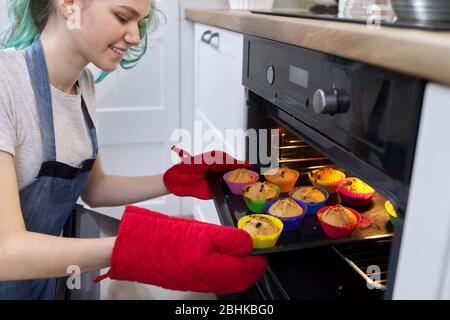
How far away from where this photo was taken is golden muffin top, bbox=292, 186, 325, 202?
0.88 m

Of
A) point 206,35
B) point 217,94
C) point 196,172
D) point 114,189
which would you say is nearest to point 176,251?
point 196,172

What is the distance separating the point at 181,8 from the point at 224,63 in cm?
61

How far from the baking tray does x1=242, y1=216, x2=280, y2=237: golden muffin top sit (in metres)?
0.03

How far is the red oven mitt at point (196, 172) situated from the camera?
1.02m

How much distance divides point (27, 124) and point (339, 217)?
63 cm

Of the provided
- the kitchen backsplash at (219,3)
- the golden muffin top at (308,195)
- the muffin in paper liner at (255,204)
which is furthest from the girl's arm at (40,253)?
the kitchen backsplash at (219,3)

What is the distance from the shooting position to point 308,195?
89cm

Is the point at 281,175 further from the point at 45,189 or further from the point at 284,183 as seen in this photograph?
the point at 45,189

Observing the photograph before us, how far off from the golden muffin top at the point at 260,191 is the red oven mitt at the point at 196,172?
0.50ft
